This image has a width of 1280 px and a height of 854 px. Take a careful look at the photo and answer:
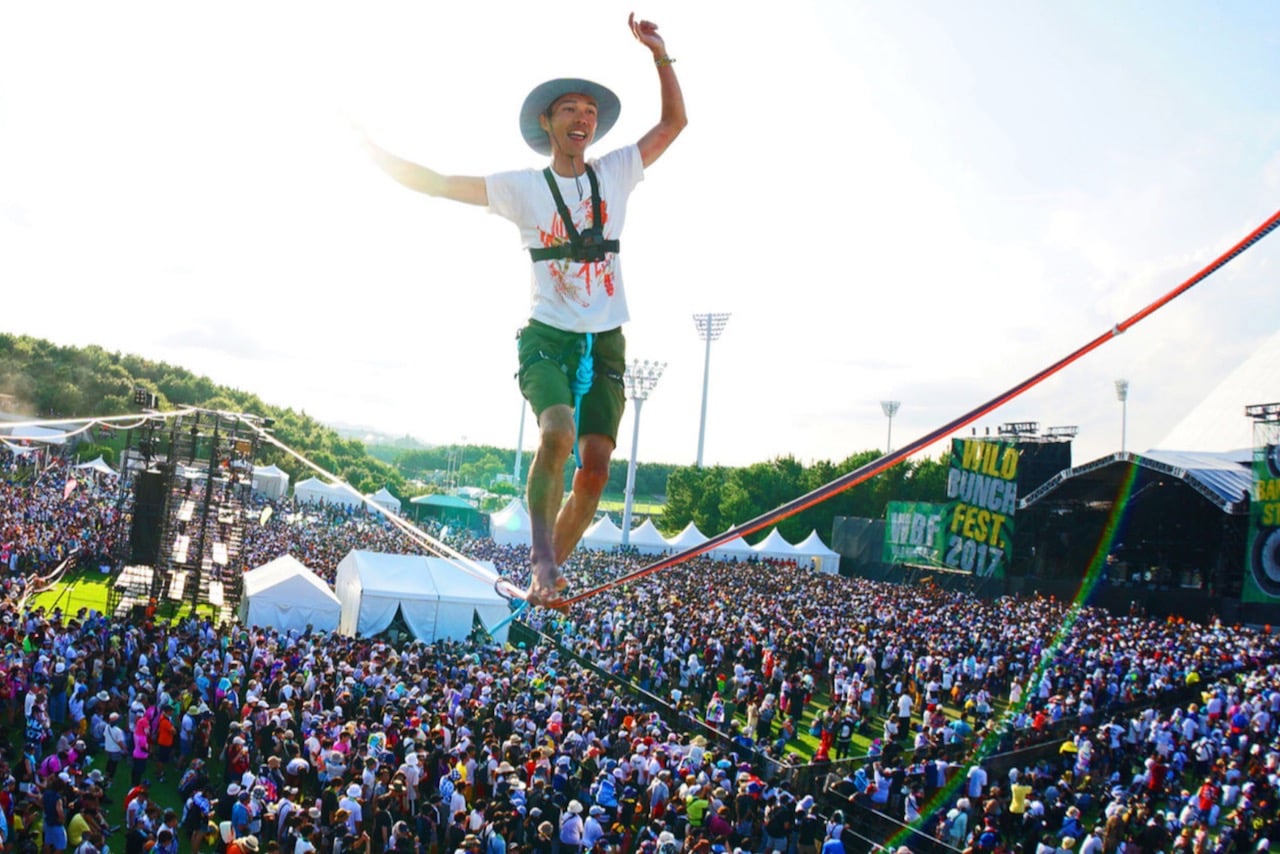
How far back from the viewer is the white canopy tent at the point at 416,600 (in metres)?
22.9

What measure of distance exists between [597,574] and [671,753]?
22.6m

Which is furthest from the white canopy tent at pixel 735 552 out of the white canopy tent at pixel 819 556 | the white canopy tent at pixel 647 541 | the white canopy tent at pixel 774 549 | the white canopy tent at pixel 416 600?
the white canopy tent at pixel 416 600

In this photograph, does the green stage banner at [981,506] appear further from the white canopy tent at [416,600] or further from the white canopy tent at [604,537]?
the white canopy tent at [416,600]

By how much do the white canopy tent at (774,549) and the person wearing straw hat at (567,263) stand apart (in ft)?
151

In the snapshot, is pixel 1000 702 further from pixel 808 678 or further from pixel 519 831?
pixel 519 831

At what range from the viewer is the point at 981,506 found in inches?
1714

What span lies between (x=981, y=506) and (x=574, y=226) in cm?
4301

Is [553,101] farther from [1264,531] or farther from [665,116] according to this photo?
[1264,531]

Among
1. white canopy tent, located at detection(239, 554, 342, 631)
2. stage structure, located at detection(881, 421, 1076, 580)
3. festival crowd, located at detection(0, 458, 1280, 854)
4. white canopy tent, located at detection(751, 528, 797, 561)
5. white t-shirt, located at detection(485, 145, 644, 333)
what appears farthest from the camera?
white canopy tent, located at detection(751, 528, 797, 561)

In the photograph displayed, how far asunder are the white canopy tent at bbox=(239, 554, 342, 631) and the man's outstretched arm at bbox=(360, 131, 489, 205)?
2028cm

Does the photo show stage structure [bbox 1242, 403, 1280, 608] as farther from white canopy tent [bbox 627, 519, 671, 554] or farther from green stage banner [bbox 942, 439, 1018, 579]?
white canopy tent [bbox 627, 519, 671, 554]

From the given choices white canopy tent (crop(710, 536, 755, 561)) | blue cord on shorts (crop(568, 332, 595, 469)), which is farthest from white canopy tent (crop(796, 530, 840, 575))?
blue cord on shorts (crop(568, 332, 595, 469))

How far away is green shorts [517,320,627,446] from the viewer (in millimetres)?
3838

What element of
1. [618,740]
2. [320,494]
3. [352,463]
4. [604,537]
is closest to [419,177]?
[618,740]
